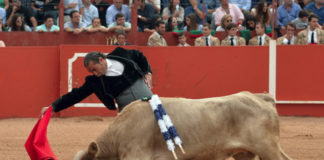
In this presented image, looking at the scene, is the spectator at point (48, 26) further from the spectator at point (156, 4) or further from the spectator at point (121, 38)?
the spectator at point (156, 4)

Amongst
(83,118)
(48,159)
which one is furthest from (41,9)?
(48,159)

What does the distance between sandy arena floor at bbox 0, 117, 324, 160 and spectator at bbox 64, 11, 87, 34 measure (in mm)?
1891

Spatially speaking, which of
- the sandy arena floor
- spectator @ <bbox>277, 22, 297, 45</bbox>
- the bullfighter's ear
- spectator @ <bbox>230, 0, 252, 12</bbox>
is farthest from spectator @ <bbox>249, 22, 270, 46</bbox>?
the bullfighter's ear

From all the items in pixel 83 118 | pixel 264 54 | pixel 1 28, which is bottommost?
pixel 83 118

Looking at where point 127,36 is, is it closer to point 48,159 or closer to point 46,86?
point 46,86

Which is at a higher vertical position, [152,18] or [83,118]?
[152,18]

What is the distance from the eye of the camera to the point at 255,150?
618 cm

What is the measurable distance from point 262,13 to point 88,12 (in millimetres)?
3714

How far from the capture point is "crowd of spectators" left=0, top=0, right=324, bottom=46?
12.5 meters

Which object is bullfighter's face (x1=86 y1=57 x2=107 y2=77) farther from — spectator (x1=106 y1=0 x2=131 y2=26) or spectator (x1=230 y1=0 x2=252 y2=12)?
spectator (x1=230 y1=0 x2=252 y2=12)

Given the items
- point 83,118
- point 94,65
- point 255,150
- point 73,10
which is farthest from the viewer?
point 73,10

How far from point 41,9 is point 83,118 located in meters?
2.90

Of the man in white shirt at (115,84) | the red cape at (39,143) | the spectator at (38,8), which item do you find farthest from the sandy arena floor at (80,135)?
the spectator at (38,8)

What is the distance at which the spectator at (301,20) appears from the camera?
12.6 metres
